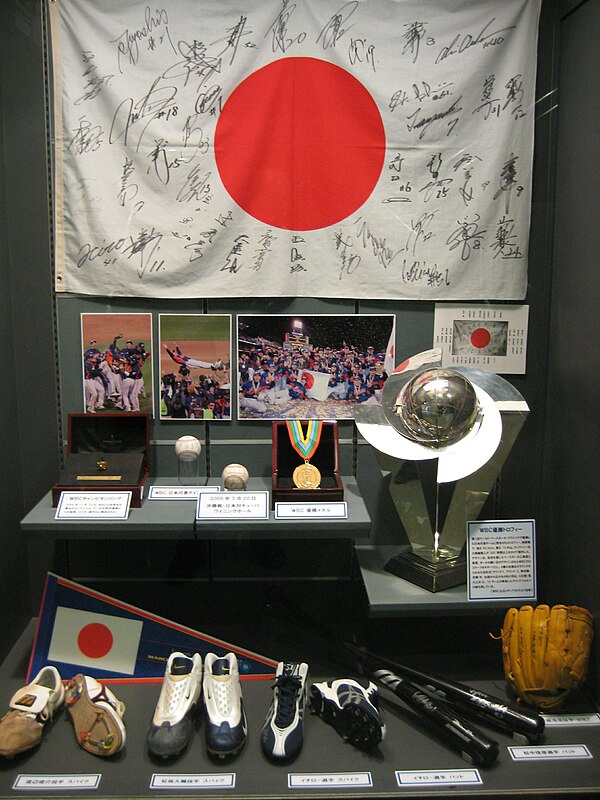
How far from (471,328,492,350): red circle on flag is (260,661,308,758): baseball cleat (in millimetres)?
1246

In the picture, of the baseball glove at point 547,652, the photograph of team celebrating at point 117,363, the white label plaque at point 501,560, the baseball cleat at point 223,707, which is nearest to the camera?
the baseball cleat at point 223,707

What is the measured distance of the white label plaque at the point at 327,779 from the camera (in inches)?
66.4

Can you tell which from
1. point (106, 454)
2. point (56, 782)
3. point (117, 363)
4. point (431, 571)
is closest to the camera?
point (56, 782)

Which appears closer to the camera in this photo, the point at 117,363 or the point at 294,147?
the point at 294,147

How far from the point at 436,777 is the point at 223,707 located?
616 mm

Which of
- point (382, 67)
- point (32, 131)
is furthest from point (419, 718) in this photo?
point (32, 131)

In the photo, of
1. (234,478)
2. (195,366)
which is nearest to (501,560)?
(234,478)

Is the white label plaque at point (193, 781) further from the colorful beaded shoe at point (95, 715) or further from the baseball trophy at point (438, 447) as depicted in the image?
the baseball trophy at point (438, 447)

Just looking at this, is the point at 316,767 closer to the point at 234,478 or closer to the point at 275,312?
the point at 234,478

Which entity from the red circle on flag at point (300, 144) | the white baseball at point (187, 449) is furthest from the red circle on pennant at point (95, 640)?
the red circle on flag at point (300, 144)

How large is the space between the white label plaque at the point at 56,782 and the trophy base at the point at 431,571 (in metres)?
1.07

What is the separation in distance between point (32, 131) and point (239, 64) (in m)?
0.73

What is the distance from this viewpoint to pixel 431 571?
2.06 m

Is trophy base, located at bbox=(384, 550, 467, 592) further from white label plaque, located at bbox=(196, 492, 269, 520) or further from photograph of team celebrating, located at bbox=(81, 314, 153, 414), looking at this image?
photograph of team celebrating, located at bbox=(81, 314, 153, 414)
